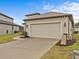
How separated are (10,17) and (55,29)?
28553mm

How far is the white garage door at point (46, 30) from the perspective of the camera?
19.5m

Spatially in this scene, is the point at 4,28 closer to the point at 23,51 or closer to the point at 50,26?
the point at 50,26

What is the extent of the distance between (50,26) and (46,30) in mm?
878

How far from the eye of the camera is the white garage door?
766 inches

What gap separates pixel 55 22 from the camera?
19.9m

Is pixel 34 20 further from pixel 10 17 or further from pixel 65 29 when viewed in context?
pixel 10 17

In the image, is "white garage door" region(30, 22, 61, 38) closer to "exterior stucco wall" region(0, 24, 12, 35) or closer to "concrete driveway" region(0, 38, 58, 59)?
"concrete driveway" region(0, 38, 58, 59)

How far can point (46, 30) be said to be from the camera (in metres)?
20.6

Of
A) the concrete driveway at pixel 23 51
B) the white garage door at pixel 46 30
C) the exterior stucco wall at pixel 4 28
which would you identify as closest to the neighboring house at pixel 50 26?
the white garage door at pixel 46 30

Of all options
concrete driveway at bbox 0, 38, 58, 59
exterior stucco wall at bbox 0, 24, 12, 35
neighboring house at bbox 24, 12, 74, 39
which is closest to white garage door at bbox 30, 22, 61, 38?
neighboring house at bbox 24, 12, 74, 39

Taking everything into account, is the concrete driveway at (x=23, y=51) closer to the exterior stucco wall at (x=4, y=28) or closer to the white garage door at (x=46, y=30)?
the white garage door at (x=46, y=30)

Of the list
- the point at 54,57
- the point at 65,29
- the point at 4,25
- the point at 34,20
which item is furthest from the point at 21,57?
the point at 4,25

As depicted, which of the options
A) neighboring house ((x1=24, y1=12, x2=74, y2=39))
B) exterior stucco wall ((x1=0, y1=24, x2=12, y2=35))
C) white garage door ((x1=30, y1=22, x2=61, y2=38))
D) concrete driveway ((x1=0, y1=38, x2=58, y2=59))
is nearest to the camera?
concrete driveway ((x1=0, y1=38, x2=58, y2=59))

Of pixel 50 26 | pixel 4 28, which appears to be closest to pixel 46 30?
pixel 50 26
